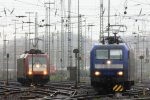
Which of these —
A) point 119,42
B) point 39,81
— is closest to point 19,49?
point 39,81

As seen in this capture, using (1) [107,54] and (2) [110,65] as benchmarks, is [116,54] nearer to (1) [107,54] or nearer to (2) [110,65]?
(1) [107,54]

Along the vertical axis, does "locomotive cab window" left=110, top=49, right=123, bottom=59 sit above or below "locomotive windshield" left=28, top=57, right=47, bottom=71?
above

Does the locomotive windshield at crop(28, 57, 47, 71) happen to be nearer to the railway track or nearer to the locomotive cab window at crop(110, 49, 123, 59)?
the railway track

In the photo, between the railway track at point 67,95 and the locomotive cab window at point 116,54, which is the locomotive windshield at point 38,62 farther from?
the locomotive cab window at point 116,54

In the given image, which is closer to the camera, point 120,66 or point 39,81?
point 120,66

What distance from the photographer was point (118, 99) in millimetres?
22109

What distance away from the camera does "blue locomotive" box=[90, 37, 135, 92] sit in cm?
2822

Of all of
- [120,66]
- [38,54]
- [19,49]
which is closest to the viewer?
[120,66]

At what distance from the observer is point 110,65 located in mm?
28359

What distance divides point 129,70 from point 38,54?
13.4m

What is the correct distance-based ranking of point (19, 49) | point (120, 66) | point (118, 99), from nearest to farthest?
point (118, 99)
point (120, 66)
point (19, 49)

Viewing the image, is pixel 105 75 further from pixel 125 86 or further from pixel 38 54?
pixel 38 54

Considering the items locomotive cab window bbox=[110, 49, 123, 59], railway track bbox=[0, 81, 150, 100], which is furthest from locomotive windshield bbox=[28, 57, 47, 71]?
locomotive cab window bbox=[110, 49, 123, 59]

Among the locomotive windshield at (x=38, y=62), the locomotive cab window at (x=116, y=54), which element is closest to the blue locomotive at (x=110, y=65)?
the locomotive cab window at (x=116, y=54)
